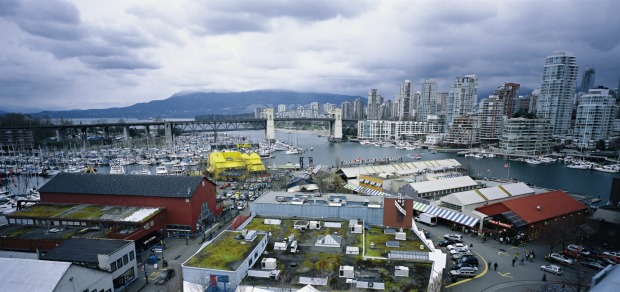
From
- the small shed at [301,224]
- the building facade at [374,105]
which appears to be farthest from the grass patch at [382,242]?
the building facade at [374,105]

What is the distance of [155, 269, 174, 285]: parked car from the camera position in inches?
455

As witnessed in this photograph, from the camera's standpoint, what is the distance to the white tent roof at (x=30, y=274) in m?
8.36

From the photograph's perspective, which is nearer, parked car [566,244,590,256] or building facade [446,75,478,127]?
parked car [566,244,590,256]

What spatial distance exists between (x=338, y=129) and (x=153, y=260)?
72.6 metres

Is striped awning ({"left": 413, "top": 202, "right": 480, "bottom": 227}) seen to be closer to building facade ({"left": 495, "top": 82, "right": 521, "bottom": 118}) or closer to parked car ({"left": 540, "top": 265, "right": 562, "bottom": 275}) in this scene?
parked car ({"left": 540, "top": 265, "right": 562, "bottom": 275})

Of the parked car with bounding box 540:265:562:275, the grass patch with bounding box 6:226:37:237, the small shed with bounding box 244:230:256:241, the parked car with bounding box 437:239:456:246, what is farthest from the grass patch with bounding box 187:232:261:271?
the parked car with bounding box 540:265:562:275

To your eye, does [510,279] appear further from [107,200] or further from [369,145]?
[369,145]

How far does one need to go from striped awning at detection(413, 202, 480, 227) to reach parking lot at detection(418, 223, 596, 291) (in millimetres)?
1448

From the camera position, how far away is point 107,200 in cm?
1688

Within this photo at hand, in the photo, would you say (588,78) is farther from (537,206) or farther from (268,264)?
(268,264)

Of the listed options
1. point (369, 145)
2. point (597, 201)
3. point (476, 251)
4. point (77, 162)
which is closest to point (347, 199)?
point (476, 251)

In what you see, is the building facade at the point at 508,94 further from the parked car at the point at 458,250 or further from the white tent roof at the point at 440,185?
the parked car at the point at 458,250

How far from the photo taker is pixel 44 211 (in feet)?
52.6

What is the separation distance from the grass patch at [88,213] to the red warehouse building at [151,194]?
0.70 metres
